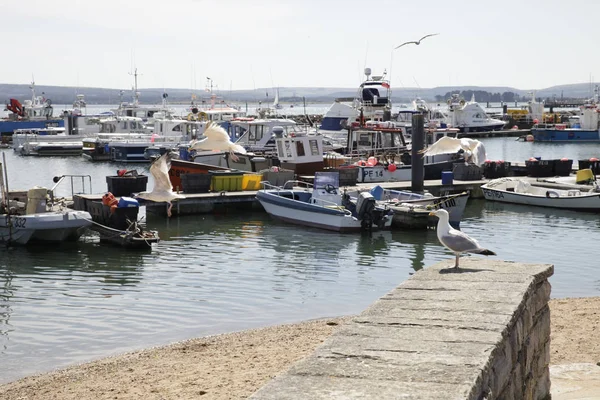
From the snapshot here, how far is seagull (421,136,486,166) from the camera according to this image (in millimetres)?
32375

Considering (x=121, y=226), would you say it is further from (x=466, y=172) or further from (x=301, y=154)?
(x=466, y=172)

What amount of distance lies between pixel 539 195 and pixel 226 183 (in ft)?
36.0

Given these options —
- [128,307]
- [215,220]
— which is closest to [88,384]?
[128,307]

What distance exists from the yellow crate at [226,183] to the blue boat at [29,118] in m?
52.7

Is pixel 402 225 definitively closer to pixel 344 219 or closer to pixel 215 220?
pixel 344 219

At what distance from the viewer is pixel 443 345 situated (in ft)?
17.0

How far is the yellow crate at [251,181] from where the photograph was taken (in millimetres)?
29375

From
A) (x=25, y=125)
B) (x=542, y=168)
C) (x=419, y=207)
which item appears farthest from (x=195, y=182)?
(x=25, y=125)

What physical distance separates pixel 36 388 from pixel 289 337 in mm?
3587

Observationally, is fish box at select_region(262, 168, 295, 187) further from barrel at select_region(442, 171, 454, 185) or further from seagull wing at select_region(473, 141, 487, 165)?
seagull wing at select_region(473, 141, 487, 165)

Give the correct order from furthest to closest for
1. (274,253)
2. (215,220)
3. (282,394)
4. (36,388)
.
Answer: (215,220) → (274,253) → (36,388) → (282,394)

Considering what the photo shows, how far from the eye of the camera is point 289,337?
11.9 meters

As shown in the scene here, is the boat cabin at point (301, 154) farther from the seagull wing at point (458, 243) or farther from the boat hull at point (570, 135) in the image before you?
the boat hull at point (570, 135)

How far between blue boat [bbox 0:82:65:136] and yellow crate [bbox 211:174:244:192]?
52.7m
